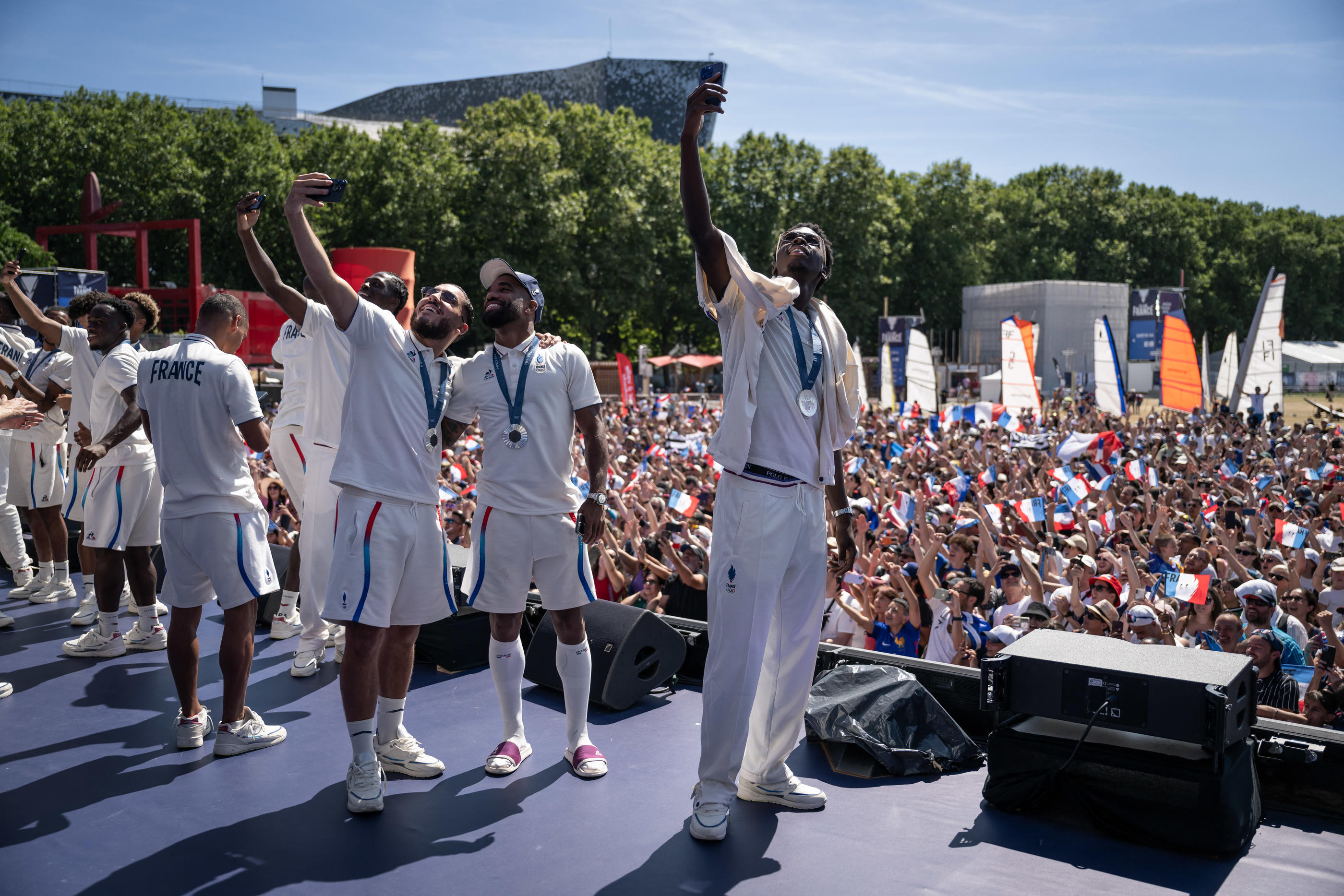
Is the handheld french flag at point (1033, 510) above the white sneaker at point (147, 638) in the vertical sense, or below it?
above

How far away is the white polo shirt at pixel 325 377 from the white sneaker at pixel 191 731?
1.21 meters

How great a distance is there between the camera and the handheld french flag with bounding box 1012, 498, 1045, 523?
10.1 meters

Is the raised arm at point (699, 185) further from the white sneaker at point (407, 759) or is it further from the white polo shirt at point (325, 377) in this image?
the white sneaker at point (407, 759)

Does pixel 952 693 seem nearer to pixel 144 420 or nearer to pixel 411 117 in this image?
pixel 144 420

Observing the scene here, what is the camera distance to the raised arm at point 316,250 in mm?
3357

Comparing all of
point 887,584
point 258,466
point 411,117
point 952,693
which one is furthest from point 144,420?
point 411,117

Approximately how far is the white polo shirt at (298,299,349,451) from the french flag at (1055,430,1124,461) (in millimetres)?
12412

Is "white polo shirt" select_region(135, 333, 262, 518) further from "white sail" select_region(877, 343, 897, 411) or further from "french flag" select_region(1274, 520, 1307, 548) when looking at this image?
"white sail" select_region(877, 343, 897, 411)

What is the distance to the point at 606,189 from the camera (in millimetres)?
43562

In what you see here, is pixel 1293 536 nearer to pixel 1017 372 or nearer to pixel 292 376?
pixel 292 376

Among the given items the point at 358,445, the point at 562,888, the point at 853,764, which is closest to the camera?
A: the point at 562,888

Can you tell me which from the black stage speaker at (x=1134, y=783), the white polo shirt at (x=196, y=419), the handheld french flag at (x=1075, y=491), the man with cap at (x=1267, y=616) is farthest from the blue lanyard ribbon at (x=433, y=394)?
the handheld french flag at (x=1075, y=491)

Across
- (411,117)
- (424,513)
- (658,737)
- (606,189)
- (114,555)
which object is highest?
(411,117)

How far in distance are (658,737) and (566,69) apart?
7851 centimetres
